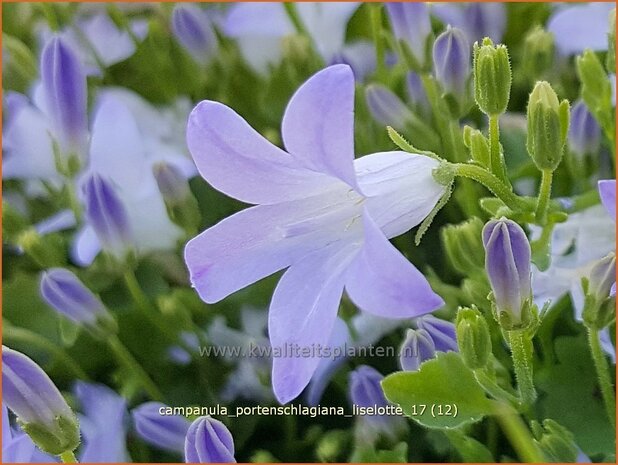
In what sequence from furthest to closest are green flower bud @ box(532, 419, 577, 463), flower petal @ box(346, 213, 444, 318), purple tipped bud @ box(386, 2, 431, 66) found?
1. purple tipped bud @ box(386, 2, 431, 66)
2. green flower bud @ box(532, 419, 577, 463)
3. flower petal @ box(346, 213, 444, 318)

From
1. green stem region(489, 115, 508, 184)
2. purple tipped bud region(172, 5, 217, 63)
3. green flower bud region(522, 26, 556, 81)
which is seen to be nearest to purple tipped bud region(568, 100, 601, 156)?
green flower bud region(522, 26, 556, 81)

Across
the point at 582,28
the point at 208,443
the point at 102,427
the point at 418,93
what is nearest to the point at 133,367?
the point at 102,427

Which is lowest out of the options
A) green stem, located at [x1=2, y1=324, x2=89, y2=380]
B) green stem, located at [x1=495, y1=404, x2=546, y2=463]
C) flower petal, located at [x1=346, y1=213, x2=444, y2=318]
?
green stem, located at [x1=495, y1=404, x2=546, y2=463]

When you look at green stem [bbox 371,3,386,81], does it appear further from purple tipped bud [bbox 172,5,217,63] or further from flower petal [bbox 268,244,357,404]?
flower petal [bbox 268,244,357,404]

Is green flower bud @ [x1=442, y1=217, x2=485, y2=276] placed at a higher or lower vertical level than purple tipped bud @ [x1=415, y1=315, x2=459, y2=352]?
higher

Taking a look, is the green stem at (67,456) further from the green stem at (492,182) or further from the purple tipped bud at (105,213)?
the green stem at (492,182)

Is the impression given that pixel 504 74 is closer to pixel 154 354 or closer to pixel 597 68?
pixel 597 68

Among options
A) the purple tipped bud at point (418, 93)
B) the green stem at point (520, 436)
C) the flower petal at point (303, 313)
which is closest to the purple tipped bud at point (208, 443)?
the flower petal at point (303, 313)
